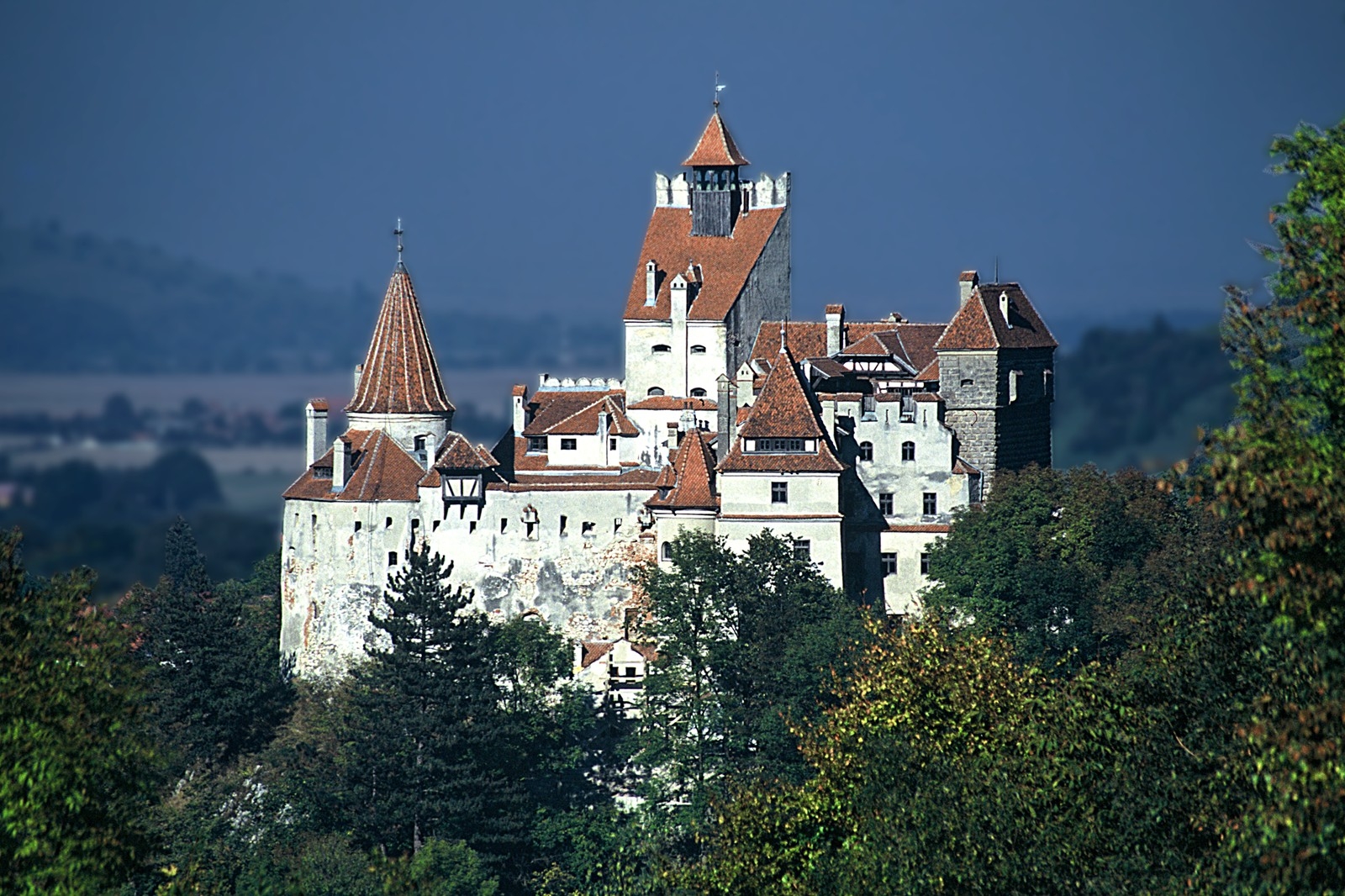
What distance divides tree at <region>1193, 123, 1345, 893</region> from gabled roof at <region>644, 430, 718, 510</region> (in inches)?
1598

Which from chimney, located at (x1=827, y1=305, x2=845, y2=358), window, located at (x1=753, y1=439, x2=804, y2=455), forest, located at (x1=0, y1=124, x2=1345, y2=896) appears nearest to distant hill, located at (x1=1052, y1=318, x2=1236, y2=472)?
chimney, located at (x1=827, y1=305, x2=845, y2=358)

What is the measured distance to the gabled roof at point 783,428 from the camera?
227 feet

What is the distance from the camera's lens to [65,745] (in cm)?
3475

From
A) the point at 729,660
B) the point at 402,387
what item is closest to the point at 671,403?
the point at 402,387

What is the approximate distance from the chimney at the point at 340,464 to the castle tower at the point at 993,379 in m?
19.7

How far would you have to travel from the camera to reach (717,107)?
279ft

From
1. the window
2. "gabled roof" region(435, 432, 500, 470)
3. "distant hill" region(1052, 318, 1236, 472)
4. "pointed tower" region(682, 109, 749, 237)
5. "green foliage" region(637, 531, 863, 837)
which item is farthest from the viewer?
"distant hill" region(1052, 318, 1236, 472)

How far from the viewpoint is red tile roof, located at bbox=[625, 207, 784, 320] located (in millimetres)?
79438

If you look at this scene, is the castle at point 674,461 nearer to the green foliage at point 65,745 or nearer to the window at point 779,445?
the window at point 779,445

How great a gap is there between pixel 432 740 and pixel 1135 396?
47879 mm

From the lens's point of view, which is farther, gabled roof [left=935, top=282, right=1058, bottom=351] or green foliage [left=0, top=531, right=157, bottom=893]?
gabled roof [left=935, top=282, right=1058, bottom=351]

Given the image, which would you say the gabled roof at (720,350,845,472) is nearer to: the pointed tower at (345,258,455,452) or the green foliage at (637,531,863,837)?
the green foliage at (637,531,863,837)

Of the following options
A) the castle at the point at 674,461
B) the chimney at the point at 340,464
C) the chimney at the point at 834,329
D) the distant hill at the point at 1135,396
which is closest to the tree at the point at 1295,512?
the castle at the point at 674,461

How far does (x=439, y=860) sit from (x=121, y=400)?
42.0 metres
